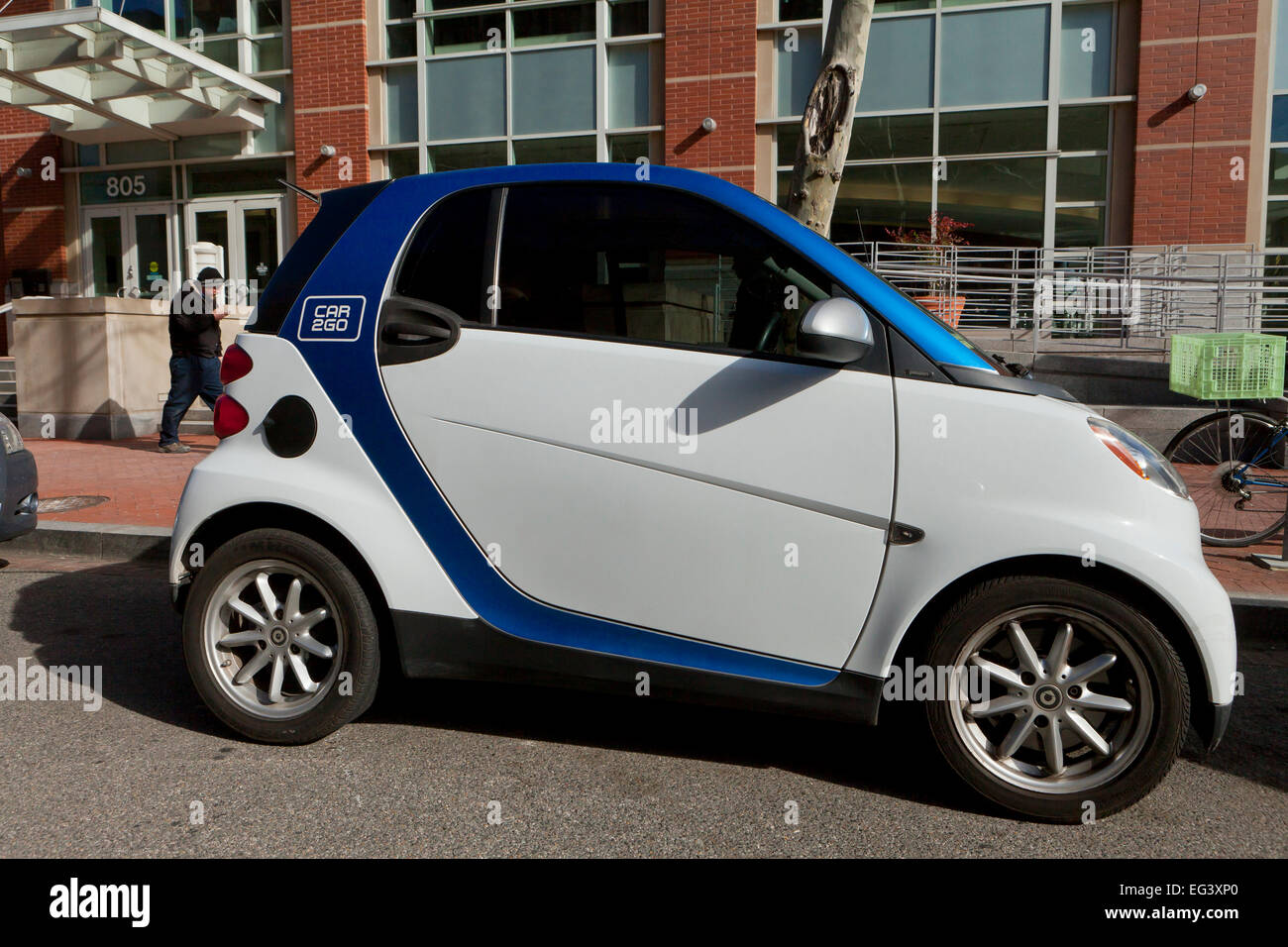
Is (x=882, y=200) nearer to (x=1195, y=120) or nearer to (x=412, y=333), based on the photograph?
(x=1195, y=120)

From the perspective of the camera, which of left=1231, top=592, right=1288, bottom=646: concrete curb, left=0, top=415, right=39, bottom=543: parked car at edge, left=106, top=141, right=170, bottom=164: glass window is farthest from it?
left=106, top=141, right=170, bottom=164: glass window

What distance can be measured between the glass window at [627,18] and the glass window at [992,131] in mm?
4782

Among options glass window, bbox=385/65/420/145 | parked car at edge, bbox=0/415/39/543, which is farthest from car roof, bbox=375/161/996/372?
glass window, bbox=385/65/420/145

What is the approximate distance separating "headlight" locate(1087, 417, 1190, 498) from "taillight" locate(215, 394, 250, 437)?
8.47 feet

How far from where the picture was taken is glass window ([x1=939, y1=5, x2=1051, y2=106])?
14.5m

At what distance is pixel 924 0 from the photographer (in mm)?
14758

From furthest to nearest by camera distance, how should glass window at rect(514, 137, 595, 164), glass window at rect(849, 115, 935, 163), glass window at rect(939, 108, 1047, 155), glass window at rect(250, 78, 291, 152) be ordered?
1. glass window at rect(250, 78, 291, 152)
2. glass window at rect(514, 137, 595, 164)
3. glass window at rect(849, 115, 935, 163)
4. glass window at rect(939, 108, 1047, 155)

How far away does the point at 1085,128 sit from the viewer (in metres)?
14.6

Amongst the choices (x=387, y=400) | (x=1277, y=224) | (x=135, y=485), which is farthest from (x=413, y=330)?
(x=1277, y=224)

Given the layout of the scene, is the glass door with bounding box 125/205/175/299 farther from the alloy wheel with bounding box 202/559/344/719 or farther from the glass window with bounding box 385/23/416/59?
the alloy wheel with bounding box 202/559/344/719

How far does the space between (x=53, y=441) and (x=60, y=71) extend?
7333 mm

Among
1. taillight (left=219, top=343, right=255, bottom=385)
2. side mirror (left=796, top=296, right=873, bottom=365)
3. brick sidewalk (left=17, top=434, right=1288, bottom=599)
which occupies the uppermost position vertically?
side mirror (left=796, top=296, right=873, bottom=365)
